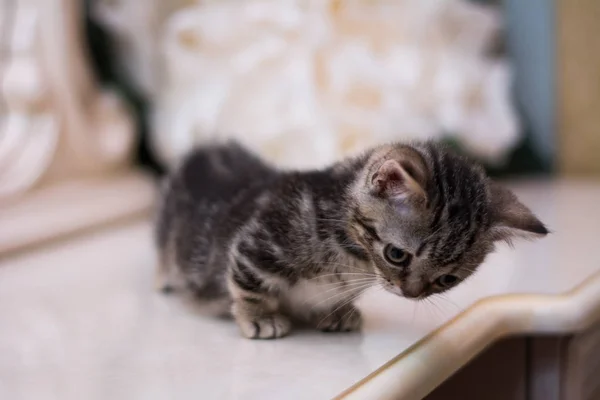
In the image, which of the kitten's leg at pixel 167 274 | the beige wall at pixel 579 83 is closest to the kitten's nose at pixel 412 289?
the kitten's leg at pixel 167 274

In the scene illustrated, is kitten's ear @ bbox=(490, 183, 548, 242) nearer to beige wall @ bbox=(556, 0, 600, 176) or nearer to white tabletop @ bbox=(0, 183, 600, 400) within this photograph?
white tabletop @ bbox=(0, 183, 600, 400)

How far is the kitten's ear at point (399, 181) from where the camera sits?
612 mm

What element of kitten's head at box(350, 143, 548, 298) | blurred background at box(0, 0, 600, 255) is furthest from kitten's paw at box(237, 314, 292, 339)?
blurred background at box(0, 0, 600, 255)

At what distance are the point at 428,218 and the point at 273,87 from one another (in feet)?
2.08

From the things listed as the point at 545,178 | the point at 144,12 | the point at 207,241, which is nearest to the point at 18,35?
the point at 144,12

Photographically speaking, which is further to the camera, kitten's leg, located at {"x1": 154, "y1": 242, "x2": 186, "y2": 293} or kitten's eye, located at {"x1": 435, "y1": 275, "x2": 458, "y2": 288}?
kitten's leg, located at {"x1": 154, "y1": 242, "x2": 186, "y2": 293}

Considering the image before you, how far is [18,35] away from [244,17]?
1.22 ft

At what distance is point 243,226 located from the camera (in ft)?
2.47

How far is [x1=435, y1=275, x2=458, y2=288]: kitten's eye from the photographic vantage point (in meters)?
0.66

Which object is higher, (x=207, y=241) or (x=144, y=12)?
(x=144, y=12)

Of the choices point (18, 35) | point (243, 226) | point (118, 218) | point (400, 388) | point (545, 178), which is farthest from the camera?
point (545, 178)

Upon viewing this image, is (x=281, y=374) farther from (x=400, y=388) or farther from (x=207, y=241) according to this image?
(x=207, y=241)

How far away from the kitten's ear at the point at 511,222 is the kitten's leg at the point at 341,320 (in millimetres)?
175

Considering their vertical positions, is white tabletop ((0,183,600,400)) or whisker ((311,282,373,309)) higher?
whisker ((311,282,373,309))
